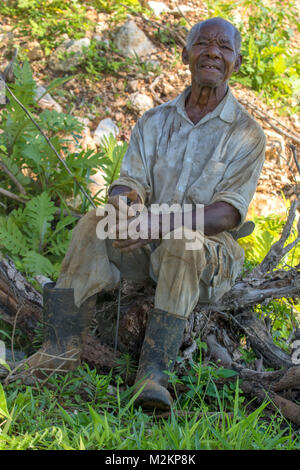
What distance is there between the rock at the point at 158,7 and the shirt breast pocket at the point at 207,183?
4881 mm

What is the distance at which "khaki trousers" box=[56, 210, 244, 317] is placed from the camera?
2695 mm

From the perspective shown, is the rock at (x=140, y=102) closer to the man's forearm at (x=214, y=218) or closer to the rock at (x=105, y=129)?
the rock at (x=105, y=129)

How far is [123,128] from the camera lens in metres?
6.17

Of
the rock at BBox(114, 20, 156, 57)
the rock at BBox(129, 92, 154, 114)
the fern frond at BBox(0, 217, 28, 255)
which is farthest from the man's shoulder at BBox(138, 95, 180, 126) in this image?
the rock at BBox(114, 20, 156, 57)

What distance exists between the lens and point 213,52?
3027mm

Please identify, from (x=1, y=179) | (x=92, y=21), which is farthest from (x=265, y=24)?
(x=1, y=179)

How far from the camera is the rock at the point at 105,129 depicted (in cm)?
586

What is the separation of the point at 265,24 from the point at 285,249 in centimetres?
460

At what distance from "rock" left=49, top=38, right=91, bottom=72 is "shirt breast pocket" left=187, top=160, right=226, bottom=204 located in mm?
4036

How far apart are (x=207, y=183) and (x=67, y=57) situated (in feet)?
13.8

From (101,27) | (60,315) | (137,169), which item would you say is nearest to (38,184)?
(137,169)

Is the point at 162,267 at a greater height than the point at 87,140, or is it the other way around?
the point at 162,267

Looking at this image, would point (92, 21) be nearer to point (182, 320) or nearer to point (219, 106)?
point (219, 106)

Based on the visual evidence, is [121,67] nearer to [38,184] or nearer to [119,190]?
[38,184]
